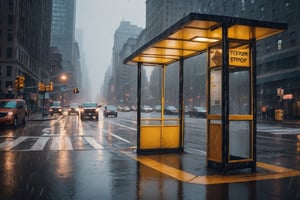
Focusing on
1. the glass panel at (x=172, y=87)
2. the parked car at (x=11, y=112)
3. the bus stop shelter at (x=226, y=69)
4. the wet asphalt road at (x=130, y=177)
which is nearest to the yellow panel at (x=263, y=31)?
the bus stop shelter at (x=226, y=69)

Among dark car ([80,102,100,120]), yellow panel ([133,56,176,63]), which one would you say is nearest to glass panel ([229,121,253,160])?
yellow panel ([133,56,176,63])

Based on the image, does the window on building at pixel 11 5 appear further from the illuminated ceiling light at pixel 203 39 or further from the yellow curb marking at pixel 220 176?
the yellow curb marking at pixel 220 176

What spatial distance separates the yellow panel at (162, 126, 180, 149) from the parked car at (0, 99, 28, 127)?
15.2m

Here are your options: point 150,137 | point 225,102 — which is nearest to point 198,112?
point 150,137

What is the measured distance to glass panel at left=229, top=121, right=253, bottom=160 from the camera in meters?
8.62

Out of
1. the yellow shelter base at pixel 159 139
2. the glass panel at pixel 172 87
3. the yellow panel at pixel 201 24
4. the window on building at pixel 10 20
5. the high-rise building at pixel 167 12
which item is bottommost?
the yellow shelter base at pixel 159 139

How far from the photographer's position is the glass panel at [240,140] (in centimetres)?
862

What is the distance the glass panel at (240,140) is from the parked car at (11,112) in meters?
18.4

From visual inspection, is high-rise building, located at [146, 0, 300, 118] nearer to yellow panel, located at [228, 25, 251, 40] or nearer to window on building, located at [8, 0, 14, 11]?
yellow panel, located at [228, 25, 251, 40]

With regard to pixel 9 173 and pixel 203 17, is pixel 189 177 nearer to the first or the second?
pixel 203 17

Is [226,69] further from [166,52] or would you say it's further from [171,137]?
[171,137]

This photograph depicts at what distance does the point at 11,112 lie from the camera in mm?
23406

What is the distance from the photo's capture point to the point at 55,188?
6.62 metres

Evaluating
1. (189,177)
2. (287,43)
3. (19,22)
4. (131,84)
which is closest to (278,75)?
(287,43)
